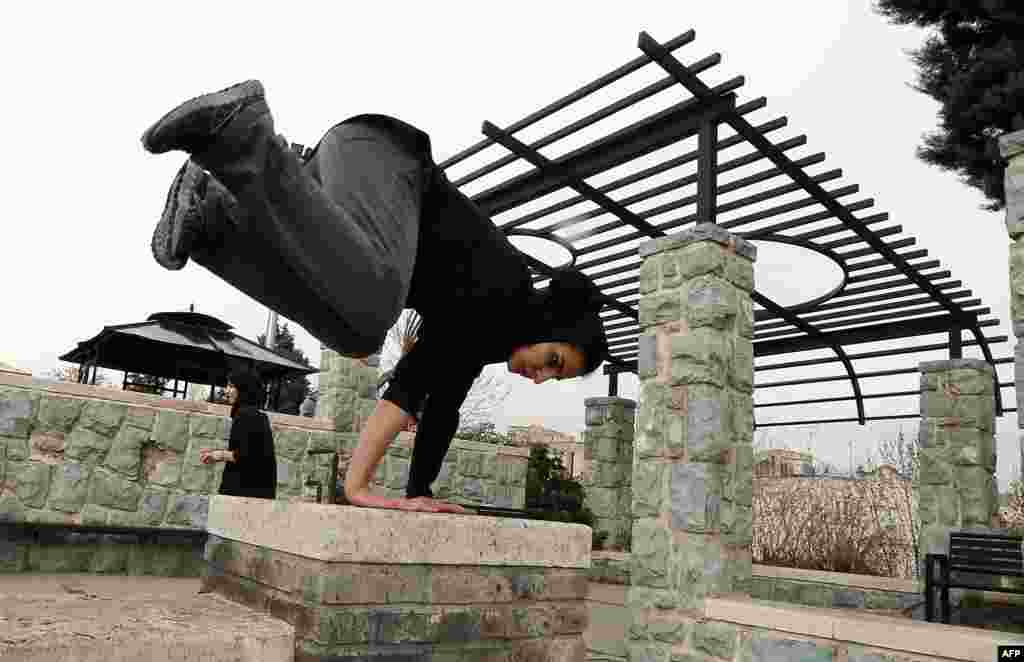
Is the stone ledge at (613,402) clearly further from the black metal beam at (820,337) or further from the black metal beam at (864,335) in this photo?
the black metal beam at (820,337)

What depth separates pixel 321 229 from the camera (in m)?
1.35

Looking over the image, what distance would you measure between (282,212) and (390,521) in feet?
3.70

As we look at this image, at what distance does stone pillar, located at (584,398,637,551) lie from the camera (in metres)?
10.5

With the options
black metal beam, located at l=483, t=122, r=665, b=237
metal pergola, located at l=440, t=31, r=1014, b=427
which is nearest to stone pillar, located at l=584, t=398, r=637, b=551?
metal pergola, located at l=440, t=31, r=1014, b=427

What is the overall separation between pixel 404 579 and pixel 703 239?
12.8 feet

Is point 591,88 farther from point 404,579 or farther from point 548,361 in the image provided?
point 404,579

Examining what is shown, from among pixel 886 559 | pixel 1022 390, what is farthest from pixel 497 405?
pixel 1022 390

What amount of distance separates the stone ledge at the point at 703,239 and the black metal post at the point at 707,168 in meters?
0.21

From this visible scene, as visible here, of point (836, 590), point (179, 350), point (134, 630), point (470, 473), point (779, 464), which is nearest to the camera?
point (134, 630)

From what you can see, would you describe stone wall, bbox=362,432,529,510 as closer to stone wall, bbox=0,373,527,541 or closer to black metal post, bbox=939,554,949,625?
stone wall, bbox=0,373,527,541

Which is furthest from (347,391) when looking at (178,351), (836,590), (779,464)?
(779,464)

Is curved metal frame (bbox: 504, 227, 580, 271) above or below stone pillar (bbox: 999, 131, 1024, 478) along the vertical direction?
above

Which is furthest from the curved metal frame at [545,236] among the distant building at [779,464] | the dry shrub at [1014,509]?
the dry shrub at [1014,509]

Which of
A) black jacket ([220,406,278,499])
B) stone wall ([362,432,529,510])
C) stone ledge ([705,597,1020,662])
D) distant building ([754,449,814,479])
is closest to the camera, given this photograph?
stone ledge ([705,597,1020,662])
